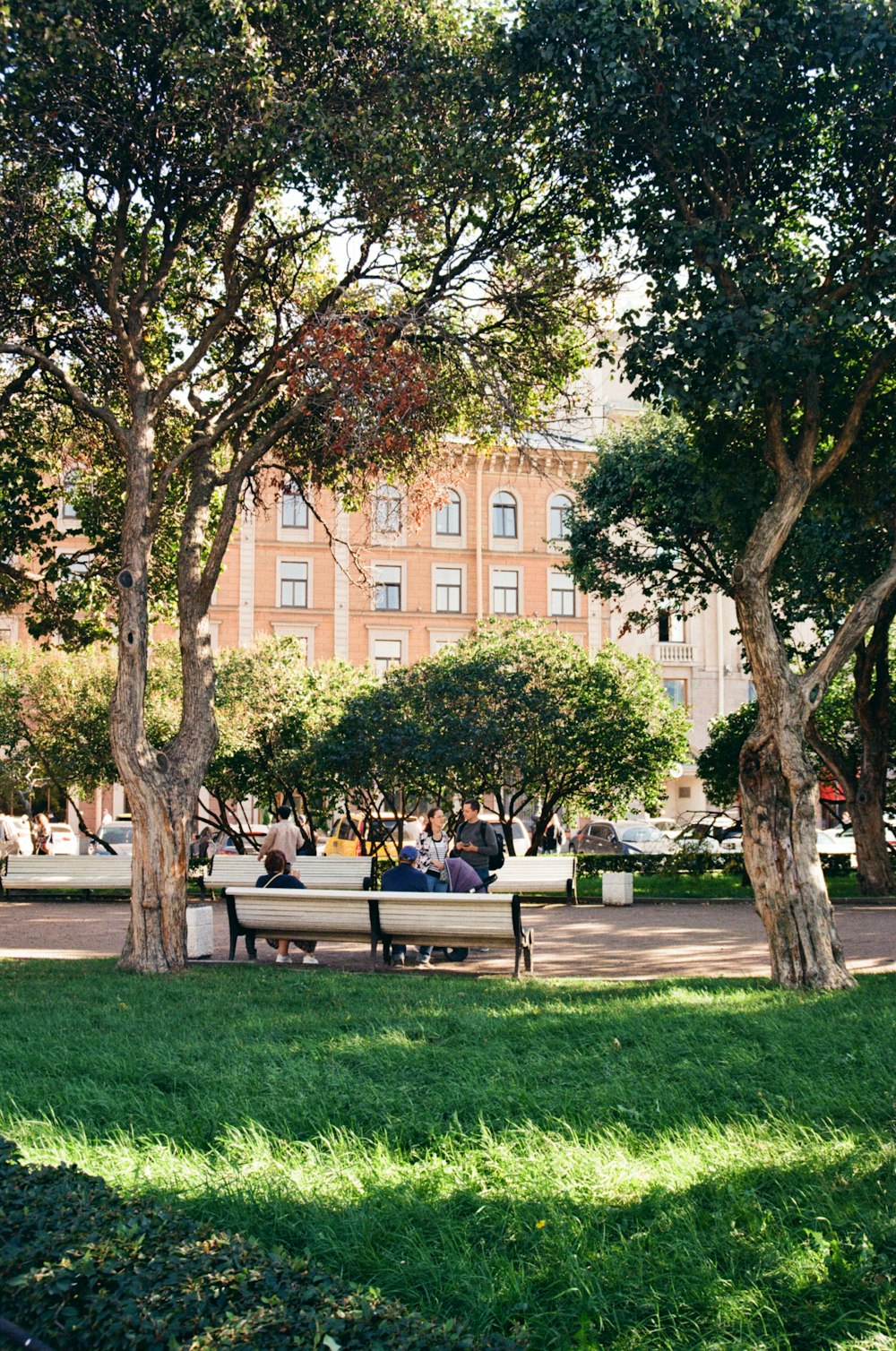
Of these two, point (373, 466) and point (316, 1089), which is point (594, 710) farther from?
point (316, 1089)

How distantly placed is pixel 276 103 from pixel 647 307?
12.0ft

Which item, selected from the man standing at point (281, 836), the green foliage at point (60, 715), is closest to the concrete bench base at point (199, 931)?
the man standing at point (281, 836)

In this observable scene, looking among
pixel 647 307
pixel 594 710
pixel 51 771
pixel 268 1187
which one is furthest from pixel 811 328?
pixel 51 771

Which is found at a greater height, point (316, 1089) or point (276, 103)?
point (276, 103)

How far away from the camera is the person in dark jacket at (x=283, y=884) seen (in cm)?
1112

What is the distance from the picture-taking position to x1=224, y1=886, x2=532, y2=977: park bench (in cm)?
976

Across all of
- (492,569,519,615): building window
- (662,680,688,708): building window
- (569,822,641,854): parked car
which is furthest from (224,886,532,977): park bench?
(662,680,688,708): building window

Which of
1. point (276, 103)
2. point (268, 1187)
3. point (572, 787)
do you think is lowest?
point (268, 1187)

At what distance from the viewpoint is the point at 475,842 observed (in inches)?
→ 503

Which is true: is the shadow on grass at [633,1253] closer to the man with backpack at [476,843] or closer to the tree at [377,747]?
the man with backpack at [476,843]

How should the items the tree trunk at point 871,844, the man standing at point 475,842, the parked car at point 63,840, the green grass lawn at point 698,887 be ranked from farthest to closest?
the parked car at point 63,840
the tree trunk at point 871,844
the green grass lawn at point 698,887
the man standing at point 475,842

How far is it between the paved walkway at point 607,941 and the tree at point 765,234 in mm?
2222

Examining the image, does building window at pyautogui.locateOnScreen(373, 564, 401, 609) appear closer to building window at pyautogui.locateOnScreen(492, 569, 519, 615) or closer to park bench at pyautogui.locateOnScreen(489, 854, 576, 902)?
building window at pyautogui.locateOnScreen(492, 569, 519, 615)

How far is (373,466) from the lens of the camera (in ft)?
38.8
